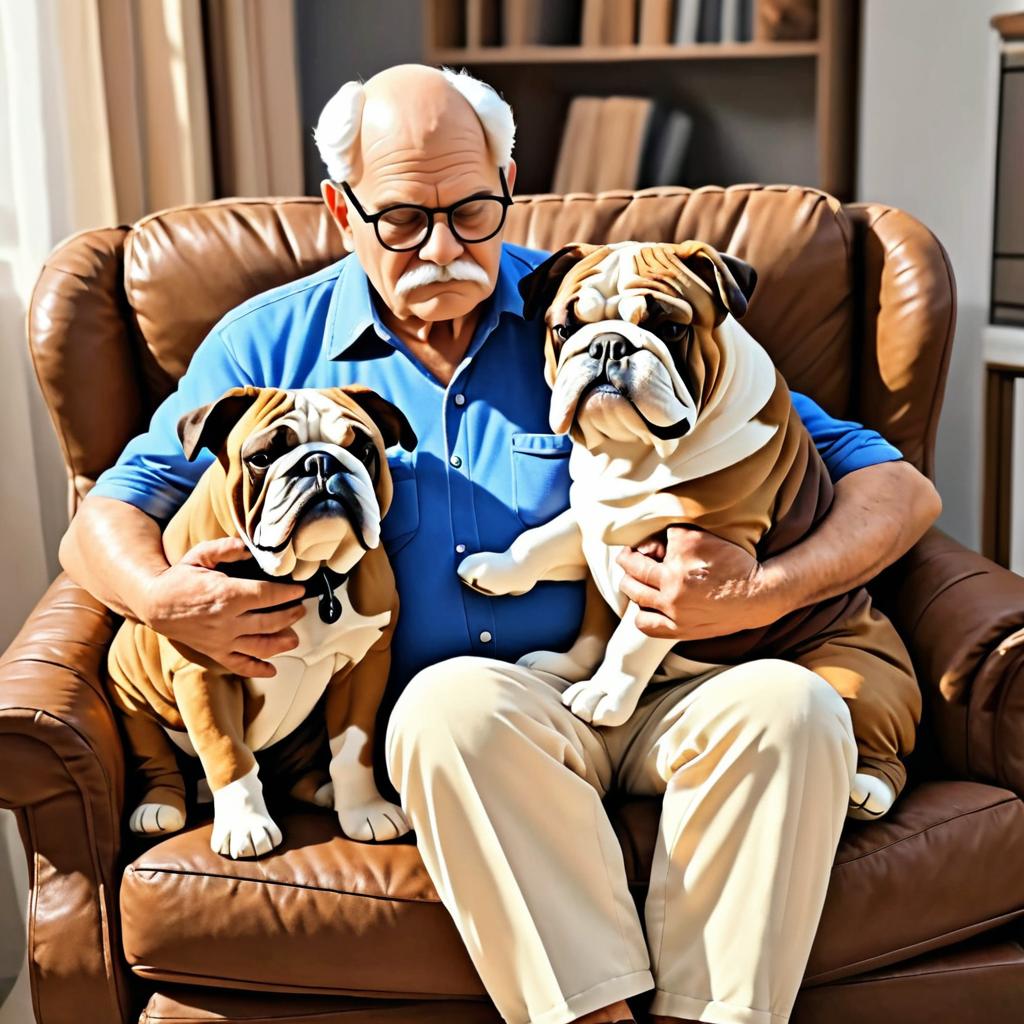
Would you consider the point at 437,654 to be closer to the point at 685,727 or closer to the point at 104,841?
the point at 685,727

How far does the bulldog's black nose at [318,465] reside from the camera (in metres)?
1.33

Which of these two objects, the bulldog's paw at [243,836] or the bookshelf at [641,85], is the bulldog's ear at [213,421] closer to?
the bulldog's paw at [243,836]

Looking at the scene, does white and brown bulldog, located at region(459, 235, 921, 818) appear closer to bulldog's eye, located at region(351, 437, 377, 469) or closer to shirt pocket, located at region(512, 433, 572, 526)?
shirt pocket, located at region(512, 433, 572, 526)

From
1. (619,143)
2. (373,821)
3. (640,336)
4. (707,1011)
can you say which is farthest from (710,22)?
(707,1011)

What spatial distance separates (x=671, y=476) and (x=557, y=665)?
0.27m

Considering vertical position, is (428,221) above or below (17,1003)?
above

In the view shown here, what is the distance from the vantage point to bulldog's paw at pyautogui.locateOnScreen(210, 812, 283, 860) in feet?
4.50

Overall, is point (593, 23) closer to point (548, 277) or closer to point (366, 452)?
point (548, 277)

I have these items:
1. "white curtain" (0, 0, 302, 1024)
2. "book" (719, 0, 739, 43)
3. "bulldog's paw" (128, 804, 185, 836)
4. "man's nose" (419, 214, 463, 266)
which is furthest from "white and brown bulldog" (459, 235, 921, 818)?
"book" (719, 0, 739, 43)

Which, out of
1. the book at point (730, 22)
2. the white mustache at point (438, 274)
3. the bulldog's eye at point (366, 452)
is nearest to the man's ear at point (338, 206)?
the white mustache at point (438, 274)

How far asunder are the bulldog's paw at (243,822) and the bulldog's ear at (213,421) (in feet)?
1.19

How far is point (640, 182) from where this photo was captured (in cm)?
311

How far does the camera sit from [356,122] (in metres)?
1.60

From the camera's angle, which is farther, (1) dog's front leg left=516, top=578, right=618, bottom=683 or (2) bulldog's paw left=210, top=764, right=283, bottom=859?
(1) dog's front leg left=516, top=578, right=618, bottom=683
